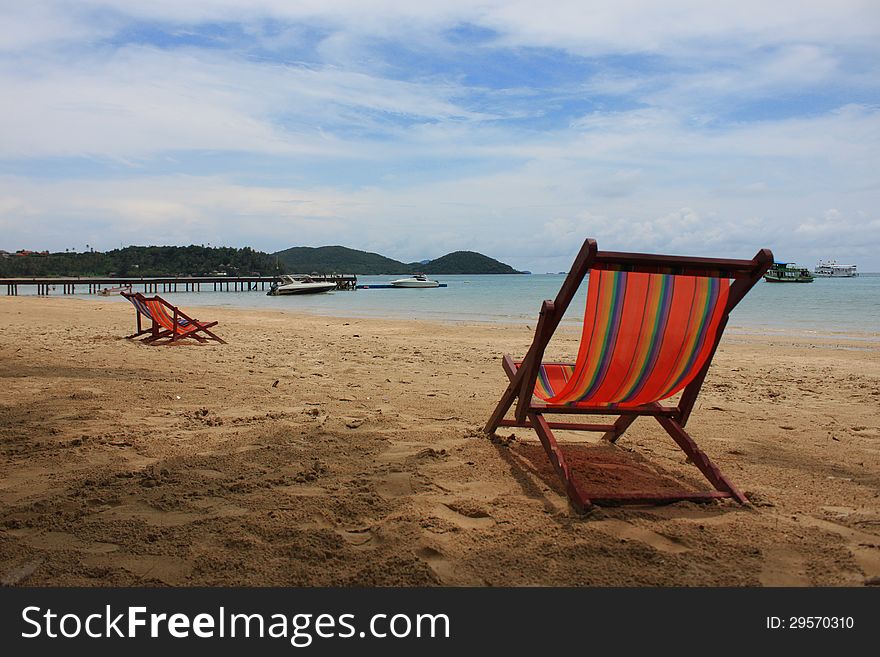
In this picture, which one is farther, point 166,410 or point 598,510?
point 166,410

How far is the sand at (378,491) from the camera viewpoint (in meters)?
2.15

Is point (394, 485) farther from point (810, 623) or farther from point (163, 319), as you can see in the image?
point (163, 319)

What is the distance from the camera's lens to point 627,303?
9.09 ft

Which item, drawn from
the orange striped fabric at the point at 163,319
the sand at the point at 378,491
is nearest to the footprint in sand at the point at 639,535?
the sand at the point at 378,491

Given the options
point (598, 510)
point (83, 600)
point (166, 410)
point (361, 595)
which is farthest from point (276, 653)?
point (166, 410)

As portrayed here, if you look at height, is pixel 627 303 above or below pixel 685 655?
above

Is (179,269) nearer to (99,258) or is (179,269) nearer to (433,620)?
(99,258)

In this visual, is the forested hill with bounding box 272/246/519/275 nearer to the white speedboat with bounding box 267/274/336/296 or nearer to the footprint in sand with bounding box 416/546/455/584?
the white speedboat with bounding box 267/274/336/296

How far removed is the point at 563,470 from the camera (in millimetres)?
2809

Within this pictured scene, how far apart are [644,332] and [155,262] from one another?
102527mm

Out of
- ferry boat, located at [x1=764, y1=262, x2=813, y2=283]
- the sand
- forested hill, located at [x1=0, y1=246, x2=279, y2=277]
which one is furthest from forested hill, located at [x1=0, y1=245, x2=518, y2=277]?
the sand

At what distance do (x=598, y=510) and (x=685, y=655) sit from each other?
0.86 meters

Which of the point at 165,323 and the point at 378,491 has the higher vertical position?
the point at 165,323

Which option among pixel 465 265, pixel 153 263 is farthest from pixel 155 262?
pixel 465 265
